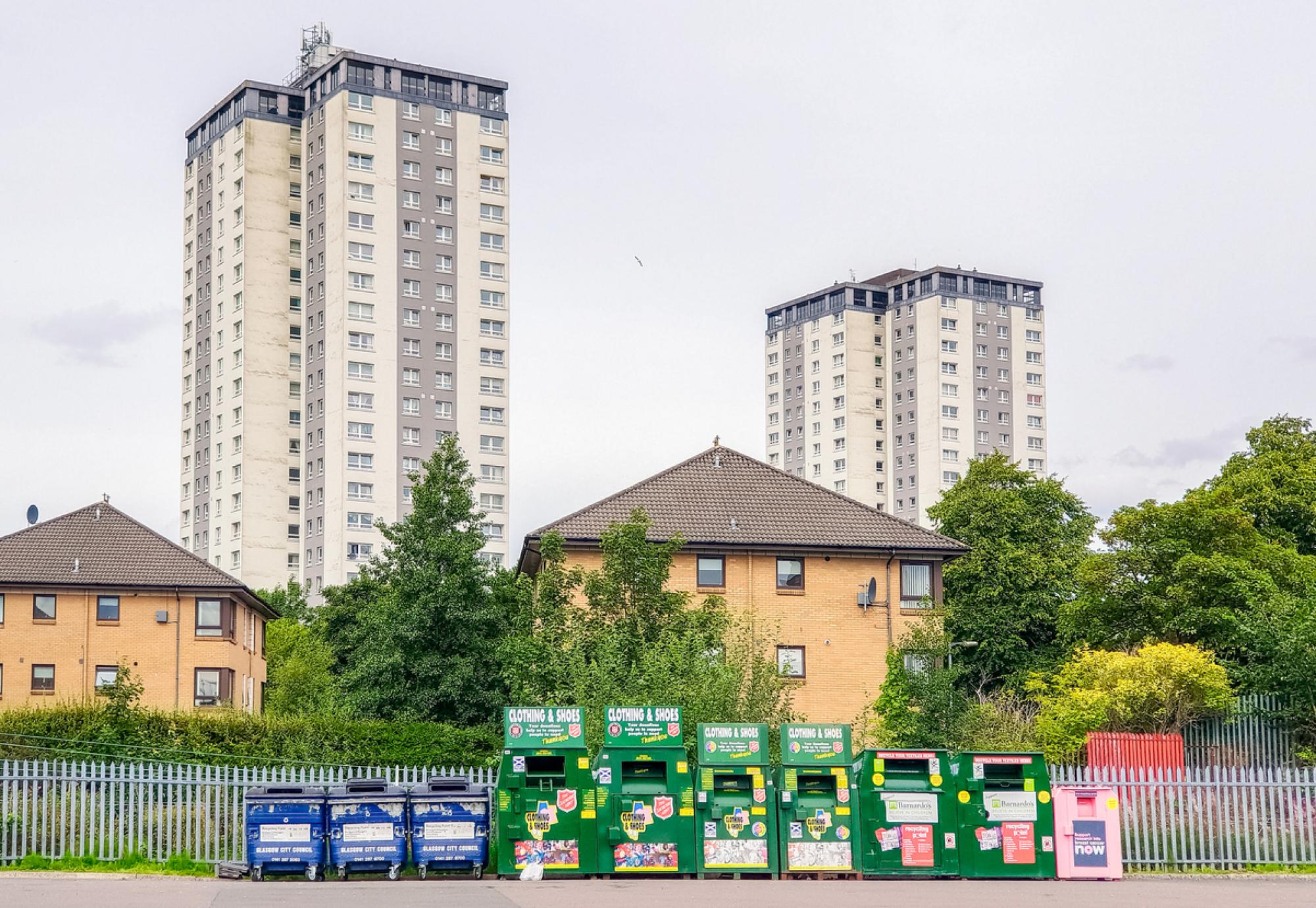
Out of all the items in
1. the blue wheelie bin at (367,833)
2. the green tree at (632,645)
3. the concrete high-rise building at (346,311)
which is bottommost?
the blue wheelie bin at (367,833)

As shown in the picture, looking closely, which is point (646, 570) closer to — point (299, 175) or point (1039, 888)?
point (1039, 888)

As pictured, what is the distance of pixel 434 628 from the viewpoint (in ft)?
132

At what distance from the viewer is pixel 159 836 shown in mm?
21766

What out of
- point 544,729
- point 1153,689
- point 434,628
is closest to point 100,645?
point 434,628

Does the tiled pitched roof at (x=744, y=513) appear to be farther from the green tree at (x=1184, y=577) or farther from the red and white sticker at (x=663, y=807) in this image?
the red and white sticker at (x=663, y=807)

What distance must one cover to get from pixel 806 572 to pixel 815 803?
62.1 feet

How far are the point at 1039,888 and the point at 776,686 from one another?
1056 cm

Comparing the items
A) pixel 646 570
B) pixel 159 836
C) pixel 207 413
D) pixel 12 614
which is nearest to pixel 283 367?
pixel 207 413

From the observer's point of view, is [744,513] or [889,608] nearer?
[889,608]

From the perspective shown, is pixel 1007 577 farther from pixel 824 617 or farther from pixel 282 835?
pixel 282 835

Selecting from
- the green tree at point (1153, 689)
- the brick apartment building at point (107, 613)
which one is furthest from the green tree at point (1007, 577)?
the brick apartment building at point (107, 613)

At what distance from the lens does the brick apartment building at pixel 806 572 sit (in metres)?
39.1

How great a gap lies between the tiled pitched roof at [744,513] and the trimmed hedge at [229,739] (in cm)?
→ 651

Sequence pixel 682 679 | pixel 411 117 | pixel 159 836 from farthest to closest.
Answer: pixel 411 117 < pixel 682 679 < pixel 159 836
